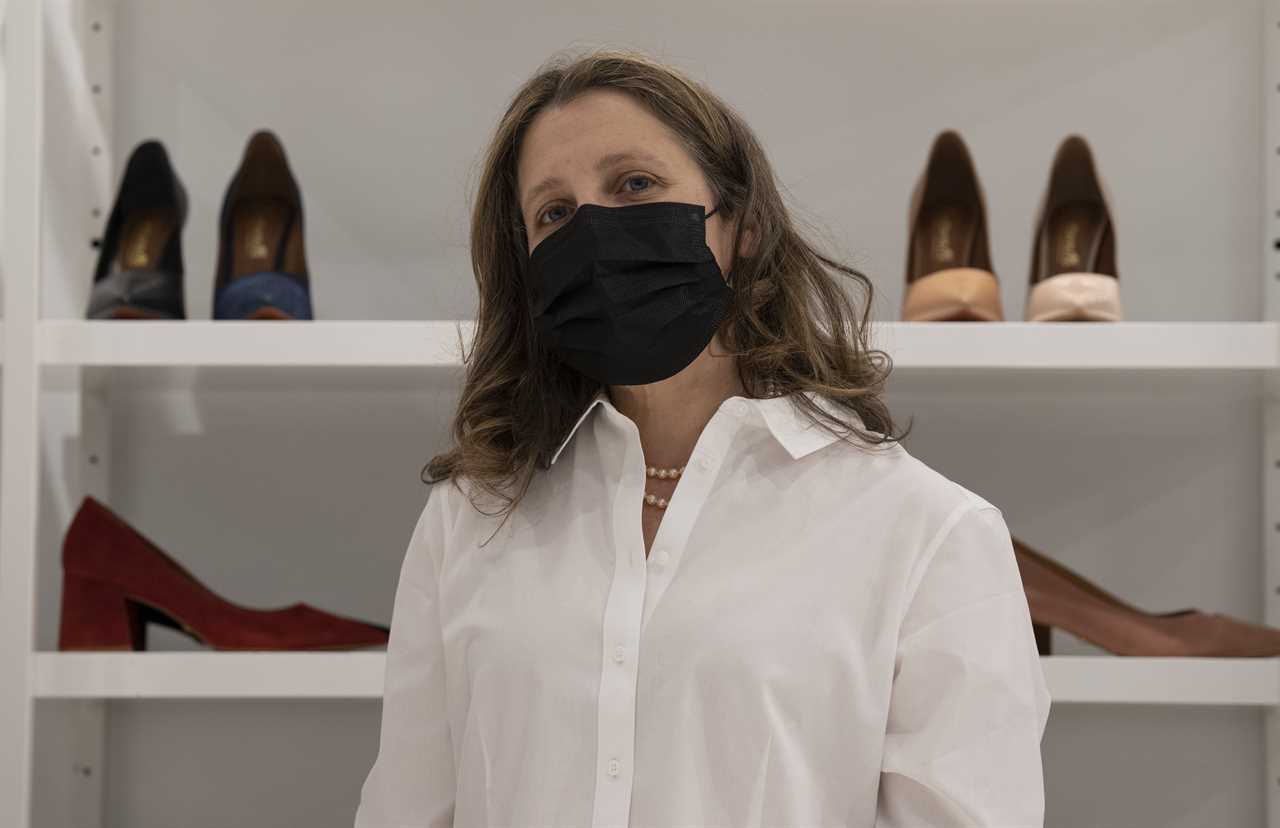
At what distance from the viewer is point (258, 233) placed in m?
1.65

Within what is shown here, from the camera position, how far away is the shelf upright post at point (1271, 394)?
1625mm

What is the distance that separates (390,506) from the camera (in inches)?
70.0

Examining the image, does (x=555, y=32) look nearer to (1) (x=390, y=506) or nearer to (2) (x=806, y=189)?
(2) (x=806, y=189)

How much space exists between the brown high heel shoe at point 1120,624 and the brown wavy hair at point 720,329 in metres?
0.55

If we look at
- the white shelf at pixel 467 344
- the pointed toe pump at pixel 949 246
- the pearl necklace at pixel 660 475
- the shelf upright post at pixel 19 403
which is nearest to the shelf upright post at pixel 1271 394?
the white shelf at pixel 467 344

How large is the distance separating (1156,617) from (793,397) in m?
0.74

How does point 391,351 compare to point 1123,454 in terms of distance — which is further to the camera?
point 1123,454

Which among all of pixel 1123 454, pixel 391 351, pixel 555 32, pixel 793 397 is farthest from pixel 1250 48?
pixel 391 351

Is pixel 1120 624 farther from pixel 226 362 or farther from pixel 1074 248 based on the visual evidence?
pixel 226 362

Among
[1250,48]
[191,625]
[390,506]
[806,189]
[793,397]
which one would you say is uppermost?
[1250,48]

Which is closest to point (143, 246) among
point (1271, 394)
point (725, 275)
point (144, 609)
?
point (144, 609)

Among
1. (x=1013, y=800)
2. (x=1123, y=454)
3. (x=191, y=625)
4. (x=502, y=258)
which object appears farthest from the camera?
(x=1123, y=454)

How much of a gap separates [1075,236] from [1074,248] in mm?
23

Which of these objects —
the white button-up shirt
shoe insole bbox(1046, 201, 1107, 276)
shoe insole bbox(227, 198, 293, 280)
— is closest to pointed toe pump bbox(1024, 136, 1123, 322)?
shoe insole bbox(1046, 201, 1107, 276)
